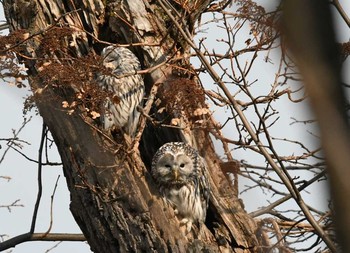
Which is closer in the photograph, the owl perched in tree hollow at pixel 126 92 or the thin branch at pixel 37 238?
the thin branch at pixel 37 238

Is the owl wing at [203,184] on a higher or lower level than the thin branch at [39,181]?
lower

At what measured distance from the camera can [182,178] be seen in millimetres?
5883

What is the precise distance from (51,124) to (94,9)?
113 cm

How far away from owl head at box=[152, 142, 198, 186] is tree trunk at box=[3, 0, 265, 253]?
0.10m

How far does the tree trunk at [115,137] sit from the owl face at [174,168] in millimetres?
156

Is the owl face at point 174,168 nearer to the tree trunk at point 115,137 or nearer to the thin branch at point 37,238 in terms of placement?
the tree trunk at point 115,137

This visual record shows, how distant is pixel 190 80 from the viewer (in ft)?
16.6

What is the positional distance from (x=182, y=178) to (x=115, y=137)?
2.24ft

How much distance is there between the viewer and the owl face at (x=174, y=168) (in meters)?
5.62

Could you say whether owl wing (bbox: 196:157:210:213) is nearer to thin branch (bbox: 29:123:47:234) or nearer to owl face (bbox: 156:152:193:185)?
owl face (bbox: 156:152:193:185)

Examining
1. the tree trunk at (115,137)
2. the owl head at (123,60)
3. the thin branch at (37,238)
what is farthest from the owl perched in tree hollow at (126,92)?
the thin branch at (37,238)

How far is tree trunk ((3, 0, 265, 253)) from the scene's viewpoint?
15.5 ft

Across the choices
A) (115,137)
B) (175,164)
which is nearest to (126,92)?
(115,137)

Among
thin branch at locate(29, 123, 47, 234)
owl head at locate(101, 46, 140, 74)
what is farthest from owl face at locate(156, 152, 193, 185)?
thin branch at locate(29, 123, 47, 234)
